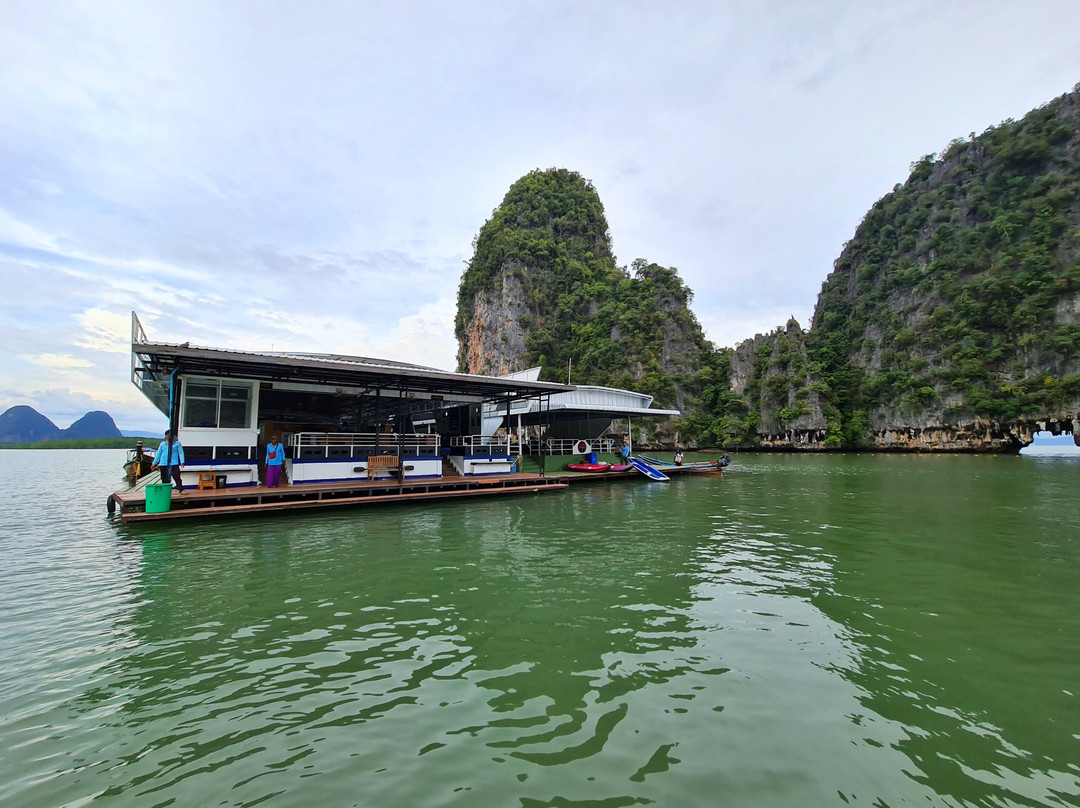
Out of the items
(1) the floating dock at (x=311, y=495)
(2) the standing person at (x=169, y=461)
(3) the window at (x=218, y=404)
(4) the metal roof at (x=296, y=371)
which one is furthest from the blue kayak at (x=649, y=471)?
(2) the standing person at (x=169, y=461)

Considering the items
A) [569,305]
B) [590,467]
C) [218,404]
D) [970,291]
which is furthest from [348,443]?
[970,291]

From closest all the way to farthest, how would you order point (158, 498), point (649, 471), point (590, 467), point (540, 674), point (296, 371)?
point (540, 674) < point (158, 498) < point (296, 371) < point (590, 467) < point (649, 471)

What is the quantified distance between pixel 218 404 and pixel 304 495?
13.6ft

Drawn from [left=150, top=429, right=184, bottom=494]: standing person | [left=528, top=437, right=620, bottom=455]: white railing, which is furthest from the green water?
[left=528, top=437, right=620, bottom=455]: white railing

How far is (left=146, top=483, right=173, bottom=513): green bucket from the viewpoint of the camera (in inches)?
451

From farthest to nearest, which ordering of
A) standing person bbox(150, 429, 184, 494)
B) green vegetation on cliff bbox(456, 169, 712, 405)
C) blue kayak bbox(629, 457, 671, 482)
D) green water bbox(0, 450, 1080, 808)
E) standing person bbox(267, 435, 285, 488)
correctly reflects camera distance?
green vegetation on cliff bbox(456, 169, 712, 405) → blue kayak bbox(629, 457, 671, 482) → standing person bbox(267, 435, 285, 488) → standing person bbox(150, 429, 184, 494) → green water bbox(0, 450, 1080, 808)

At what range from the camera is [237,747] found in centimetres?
320

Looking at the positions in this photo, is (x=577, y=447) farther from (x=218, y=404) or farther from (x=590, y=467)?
(x=218, y=404)

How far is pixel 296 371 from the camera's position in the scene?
15.3 metres

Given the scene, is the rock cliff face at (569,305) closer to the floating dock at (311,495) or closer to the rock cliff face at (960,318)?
the rock cliff face at (960,318)

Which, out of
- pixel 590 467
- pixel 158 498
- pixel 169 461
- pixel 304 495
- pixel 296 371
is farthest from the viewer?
pixel 590 467

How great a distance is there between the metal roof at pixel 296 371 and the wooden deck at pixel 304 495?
3647 millimetres

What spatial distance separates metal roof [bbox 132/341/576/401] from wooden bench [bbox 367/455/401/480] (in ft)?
8.31

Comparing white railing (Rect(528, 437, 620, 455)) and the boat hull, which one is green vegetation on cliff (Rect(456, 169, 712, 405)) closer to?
white railing (Rect(528, 437, 620, 455))
